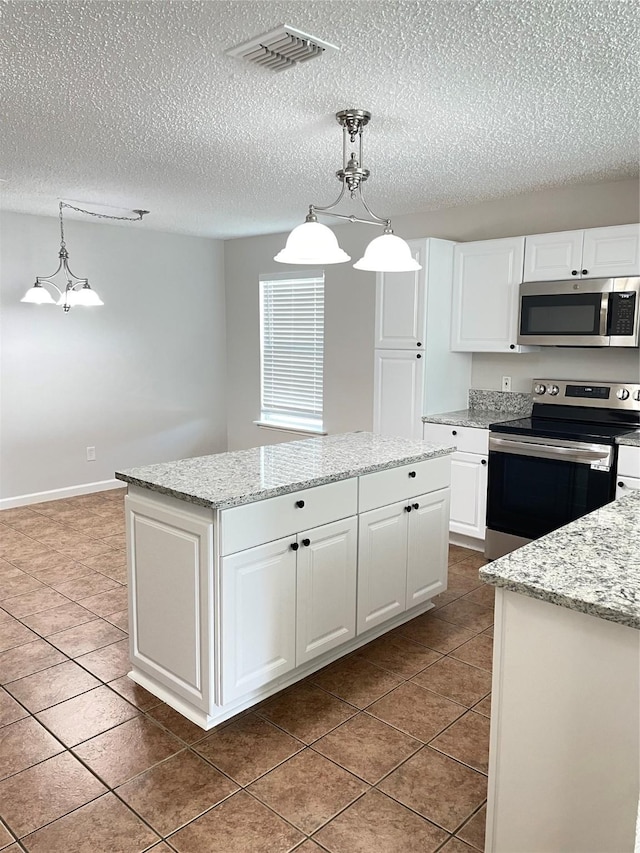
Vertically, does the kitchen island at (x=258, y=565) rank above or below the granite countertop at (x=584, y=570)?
below

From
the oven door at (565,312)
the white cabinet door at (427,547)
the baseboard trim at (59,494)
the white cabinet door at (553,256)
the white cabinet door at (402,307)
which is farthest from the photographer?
the baseboard trim at (59,494)

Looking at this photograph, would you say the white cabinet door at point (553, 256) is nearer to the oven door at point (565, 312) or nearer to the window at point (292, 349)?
the oven door at point (565, 312)

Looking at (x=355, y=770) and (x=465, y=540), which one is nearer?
(x=355, y=770)

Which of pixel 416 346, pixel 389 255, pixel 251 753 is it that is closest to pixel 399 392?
pixel 416 346

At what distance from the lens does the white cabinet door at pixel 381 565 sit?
2873mm

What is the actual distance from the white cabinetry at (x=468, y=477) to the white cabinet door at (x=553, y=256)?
3.37 ft

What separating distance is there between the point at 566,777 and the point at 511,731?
0.47 ft

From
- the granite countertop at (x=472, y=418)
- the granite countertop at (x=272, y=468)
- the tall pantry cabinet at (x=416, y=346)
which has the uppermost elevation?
the tall pantry cabinet at (x=416, y=346)

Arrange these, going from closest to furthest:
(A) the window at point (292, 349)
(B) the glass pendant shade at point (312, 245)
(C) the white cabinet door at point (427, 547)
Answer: (B) the glass pendant shade at point (312, 245) → (C) the white cabinet door at point (427, 547) → (A) the window at point (292, 349)

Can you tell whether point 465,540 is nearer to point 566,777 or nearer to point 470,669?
point 470,669

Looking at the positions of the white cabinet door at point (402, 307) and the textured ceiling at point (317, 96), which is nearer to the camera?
the textured ceiling at point (317, 96)

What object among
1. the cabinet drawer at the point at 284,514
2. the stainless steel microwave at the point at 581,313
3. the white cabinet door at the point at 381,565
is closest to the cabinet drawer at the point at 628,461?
the stainless steel microwave at the point at 581,313

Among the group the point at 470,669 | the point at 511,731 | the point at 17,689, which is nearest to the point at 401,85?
the point at 511,731

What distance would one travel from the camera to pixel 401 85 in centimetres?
240
